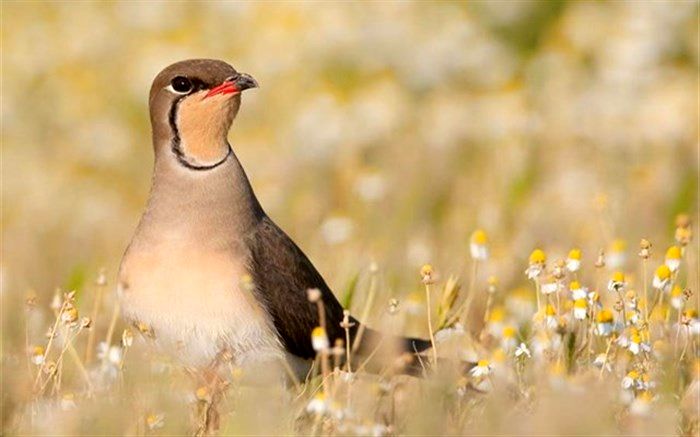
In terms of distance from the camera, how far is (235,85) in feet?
19.4

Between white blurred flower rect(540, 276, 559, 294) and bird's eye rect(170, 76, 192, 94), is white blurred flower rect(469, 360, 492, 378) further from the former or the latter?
bird's eye rect(170, 76, 192, 94)

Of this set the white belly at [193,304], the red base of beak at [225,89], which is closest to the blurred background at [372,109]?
the red base of beak at [225,89]

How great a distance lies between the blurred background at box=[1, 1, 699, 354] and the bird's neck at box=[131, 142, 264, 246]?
3277 mm

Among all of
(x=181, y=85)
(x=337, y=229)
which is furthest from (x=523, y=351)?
(x=337, y=229)

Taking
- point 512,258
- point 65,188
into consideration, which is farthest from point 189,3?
point 512,258

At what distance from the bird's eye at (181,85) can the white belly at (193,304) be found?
606 millimetres

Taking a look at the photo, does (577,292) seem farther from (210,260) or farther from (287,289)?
(210,260)

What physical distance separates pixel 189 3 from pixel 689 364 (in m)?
6.42

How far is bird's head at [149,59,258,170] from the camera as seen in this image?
19.5 feet

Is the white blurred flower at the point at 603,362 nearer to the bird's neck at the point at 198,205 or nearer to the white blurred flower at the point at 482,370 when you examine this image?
the white blurred flower at the point at 482,370

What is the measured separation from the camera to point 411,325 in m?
7.54

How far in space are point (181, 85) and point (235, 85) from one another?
23 centimetres

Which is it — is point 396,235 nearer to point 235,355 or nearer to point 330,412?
point 235,355

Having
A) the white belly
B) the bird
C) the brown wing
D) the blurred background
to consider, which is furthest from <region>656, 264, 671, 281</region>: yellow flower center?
the blurred background
